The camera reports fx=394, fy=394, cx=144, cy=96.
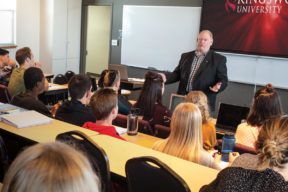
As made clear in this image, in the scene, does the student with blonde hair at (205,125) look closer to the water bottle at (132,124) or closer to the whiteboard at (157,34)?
the water bottle at (132,124)

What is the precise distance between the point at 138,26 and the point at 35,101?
4.45 metres

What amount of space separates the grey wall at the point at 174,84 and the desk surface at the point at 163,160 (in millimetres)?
4290

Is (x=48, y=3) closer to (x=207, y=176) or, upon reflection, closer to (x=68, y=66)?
(x=68, y=66)

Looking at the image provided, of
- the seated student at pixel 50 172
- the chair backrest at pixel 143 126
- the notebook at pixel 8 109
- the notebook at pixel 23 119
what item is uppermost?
the seated student at pixel 50 172

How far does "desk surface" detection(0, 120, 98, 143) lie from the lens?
2.55m

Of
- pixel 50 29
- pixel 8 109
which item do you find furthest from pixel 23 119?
pixel 50 29

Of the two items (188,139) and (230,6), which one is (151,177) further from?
(230,6)

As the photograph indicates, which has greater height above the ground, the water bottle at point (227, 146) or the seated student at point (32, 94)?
the seated student at point (32, 94)

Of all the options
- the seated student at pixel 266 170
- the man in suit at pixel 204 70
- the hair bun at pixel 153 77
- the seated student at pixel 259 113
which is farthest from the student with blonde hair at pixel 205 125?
the man in suit at pixel 204 70

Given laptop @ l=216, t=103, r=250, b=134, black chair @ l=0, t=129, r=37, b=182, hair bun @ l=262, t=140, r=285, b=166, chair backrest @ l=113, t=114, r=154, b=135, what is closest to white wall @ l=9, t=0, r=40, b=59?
chair backrest @ l=113, t=114, r=154, b=135

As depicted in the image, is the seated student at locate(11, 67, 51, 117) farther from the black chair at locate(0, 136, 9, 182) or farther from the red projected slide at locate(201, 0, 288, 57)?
the red projected slide at locate(201, 0, 288, 57)

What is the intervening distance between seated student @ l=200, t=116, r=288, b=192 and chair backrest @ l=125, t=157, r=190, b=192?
0.42 feet

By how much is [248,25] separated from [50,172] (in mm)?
5921

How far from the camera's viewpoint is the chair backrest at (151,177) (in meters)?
1.68
